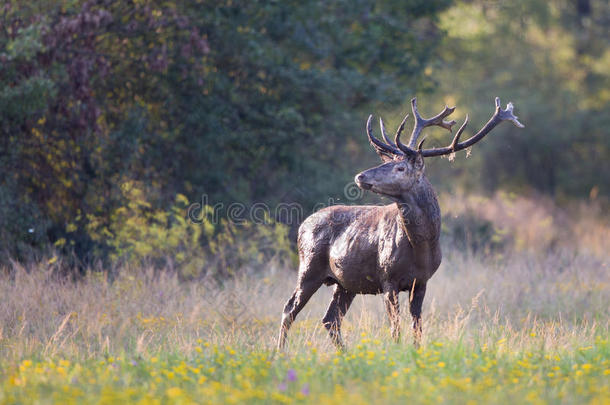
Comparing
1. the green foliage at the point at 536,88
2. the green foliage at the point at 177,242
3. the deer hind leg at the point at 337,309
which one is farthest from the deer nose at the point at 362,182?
the green foliage at the point at 536,88

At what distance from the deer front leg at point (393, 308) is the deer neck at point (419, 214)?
503mm

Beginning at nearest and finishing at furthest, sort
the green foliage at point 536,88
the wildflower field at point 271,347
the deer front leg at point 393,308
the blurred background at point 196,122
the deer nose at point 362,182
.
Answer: the wildflower field at point 271,347 → the deer nose at point 362,182 → the deer front leg at point 393,308 → the blurred background at point 196,122 → the green foliage at point 536,88

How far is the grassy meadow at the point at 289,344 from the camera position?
5.24 m

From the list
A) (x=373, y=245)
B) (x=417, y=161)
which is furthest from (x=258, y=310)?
(x=417, y=161)

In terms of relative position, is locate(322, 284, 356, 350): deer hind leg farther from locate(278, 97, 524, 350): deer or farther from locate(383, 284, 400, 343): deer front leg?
locate(383, 284, 400, 343): deer front leg

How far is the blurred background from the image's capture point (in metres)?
12.1

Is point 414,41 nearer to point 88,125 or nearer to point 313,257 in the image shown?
point 88,125

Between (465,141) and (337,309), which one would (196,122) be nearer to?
(337,309)

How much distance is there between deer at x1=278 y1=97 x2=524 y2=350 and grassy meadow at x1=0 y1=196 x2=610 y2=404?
0.36 metres

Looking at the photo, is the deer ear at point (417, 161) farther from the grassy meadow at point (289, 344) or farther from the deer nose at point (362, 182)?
the grassy meadow at point (289, 344)

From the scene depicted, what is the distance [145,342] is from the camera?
7.74m

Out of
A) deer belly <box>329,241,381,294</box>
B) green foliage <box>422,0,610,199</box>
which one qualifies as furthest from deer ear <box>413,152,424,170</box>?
green foliage <box>422,0,610,199</box>

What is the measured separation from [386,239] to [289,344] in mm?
1392

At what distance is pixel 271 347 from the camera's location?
748cm
